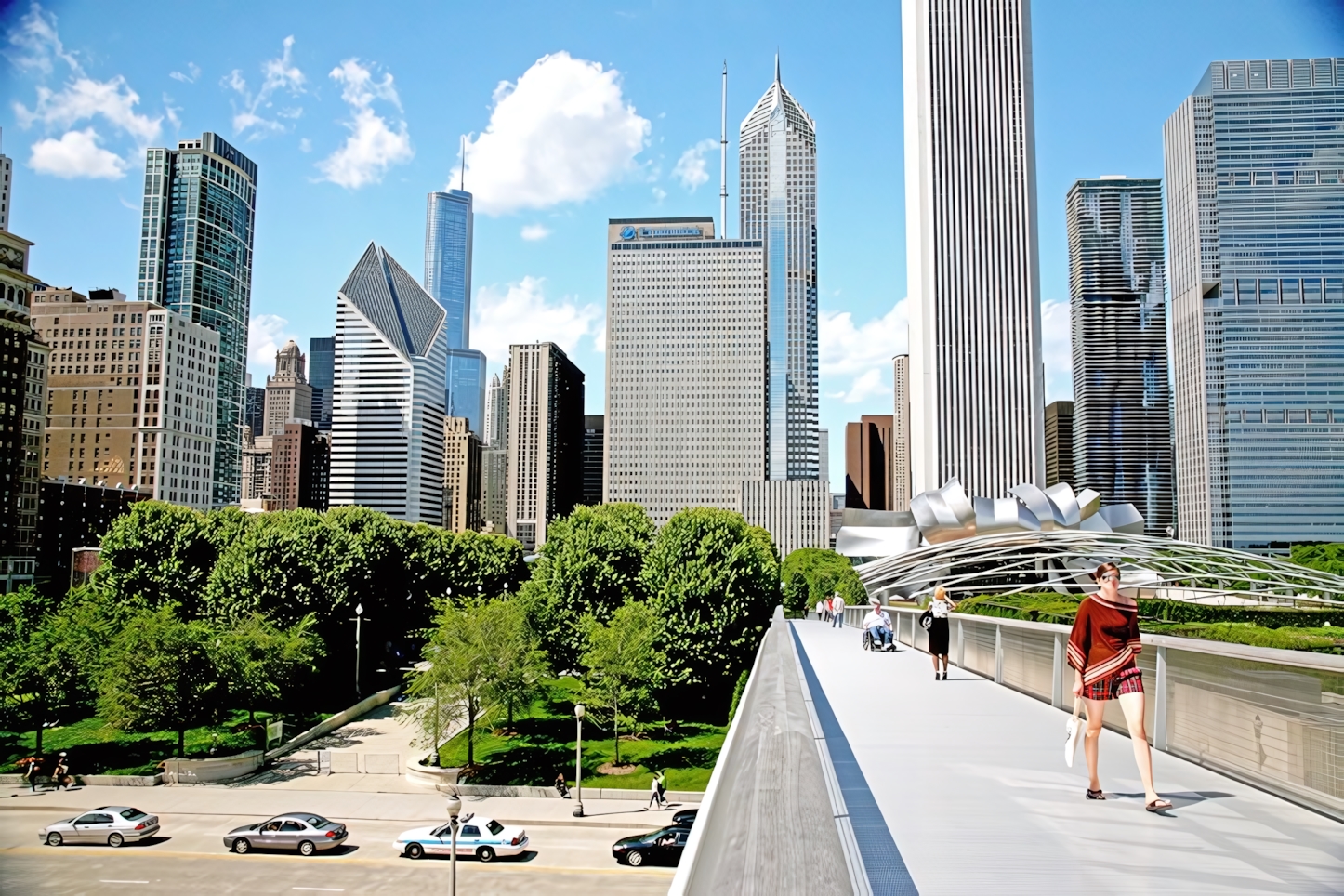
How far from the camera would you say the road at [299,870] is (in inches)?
867

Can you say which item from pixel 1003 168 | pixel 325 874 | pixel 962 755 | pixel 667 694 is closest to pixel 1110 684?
pixel 962 755

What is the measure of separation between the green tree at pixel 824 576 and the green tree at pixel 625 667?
21609 mm

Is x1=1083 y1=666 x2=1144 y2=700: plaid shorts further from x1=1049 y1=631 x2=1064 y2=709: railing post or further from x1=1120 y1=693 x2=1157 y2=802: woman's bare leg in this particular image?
x1=1049 y1=631 x2=1064 y2=709: railing post

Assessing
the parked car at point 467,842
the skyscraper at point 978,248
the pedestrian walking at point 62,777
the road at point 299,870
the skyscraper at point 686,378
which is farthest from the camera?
the skyscraper at point 686,378

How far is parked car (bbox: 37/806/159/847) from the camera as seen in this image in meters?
25.0

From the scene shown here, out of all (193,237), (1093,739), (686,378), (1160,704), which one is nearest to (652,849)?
(1160,704)

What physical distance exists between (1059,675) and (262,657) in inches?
1496

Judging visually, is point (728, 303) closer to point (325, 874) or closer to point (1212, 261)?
point (1212, 261)

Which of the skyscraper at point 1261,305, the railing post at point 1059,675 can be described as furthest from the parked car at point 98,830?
the skyscraper at point 1261,305

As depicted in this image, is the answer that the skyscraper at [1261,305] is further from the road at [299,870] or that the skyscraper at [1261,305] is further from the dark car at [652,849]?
the road at [299,870]

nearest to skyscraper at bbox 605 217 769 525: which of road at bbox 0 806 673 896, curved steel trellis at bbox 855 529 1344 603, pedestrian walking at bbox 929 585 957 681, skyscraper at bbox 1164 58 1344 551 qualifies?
skyscraper at bbox 1164 58 1344 551

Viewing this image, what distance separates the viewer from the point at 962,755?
589 cm

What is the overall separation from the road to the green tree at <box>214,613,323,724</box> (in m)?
10.2

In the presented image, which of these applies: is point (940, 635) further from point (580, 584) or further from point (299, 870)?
point (580, 584)
